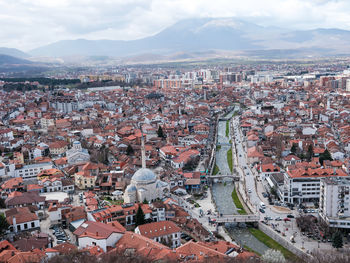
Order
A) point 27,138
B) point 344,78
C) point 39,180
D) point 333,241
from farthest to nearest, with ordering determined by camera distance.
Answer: point 344,78 < point 27,138 < point 39,180 < point 333,241

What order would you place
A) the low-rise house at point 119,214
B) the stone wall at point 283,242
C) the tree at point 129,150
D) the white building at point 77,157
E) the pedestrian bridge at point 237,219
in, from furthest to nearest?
1. the tree at point 129,150
2. the white building at point 77,157
3. the pedestrian bridge at point 237,219
4. the low-rise house at point 119,214
5. the stone wall at point 283,242

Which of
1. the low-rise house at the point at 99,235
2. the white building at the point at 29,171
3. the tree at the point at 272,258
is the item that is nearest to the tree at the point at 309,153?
the tree at the point at 272,258

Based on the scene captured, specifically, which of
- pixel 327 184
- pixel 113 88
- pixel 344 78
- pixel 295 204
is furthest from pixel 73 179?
pixel 344 78

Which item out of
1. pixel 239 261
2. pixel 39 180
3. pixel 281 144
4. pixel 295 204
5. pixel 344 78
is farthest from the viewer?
pixel 344 78

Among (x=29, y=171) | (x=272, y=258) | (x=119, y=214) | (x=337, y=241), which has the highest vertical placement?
(x=29, y=171)

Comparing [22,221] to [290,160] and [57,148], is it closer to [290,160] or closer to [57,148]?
[57,148]

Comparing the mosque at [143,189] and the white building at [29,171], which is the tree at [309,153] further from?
the white building at [29,171]

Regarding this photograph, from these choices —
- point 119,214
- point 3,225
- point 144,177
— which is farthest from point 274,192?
point 3,225

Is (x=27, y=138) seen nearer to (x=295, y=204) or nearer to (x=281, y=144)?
(x=281, y=144)

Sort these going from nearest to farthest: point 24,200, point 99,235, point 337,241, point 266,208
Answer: point 99,235 → point 337,241 → point 24,200 → point 266,208
